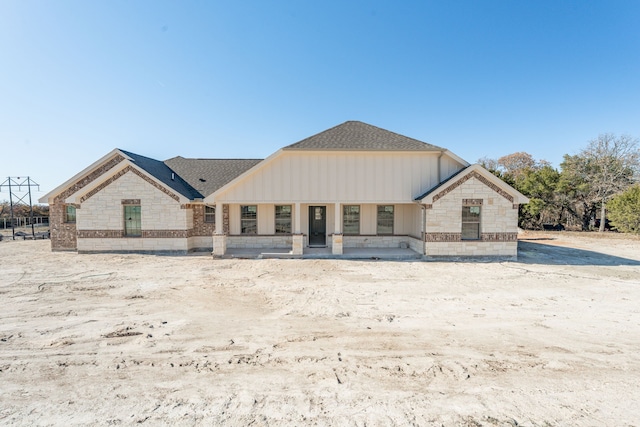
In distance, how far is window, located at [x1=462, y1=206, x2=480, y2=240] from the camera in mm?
13047

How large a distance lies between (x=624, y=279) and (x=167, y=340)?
13690mm

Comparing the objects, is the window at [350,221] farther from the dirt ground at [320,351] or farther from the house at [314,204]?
the dirt ground at [320,351]

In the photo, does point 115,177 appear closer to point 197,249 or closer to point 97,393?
point 197,249

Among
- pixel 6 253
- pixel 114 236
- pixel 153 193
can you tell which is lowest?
pixel 6 253

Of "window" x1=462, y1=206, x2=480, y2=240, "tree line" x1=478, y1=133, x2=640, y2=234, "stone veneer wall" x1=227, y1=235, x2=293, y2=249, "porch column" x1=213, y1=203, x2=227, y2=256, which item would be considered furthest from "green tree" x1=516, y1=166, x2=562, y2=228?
"porch column" x1=213, y1=203, x2=227, y2=256

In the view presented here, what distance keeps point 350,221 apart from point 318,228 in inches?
69.9

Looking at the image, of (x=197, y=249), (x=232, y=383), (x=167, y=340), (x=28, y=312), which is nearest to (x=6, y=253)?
(x=197, y=249)

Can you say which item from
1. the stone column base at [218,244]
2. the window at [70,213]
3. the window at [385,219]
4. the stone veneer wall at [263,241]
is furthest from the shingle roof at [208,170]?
the window at [385,219]

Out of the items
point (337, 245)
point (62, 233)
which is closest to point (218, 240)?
point (337, 245)

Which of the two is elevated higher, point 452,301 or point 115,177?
point 115,177

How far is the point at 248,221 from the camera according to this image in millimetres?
15195

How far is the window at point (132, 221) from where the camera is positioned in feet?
46.6

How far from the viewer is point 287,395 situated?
3613mm

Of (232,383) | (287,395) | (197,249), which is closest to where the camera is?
(287,395)
